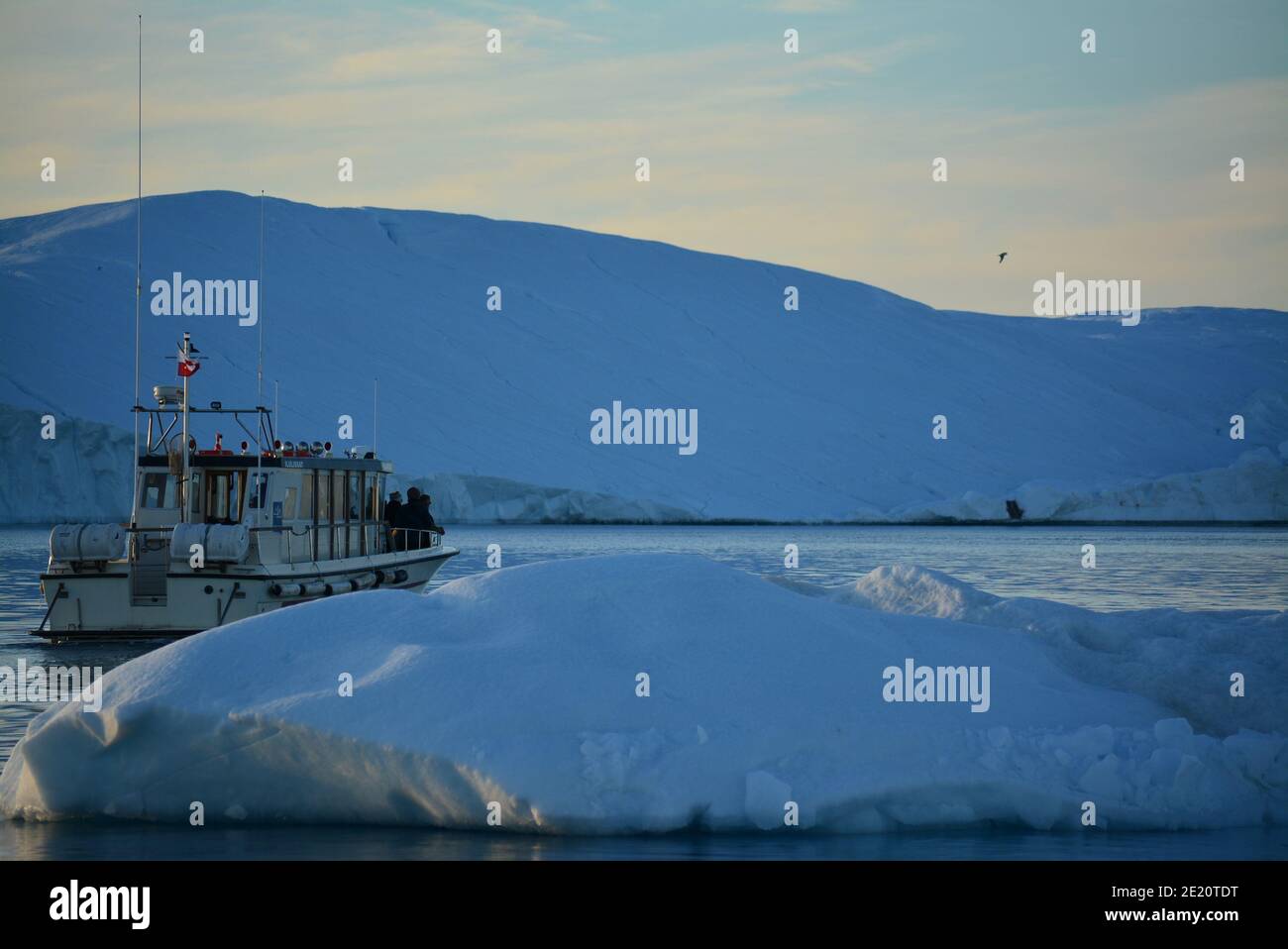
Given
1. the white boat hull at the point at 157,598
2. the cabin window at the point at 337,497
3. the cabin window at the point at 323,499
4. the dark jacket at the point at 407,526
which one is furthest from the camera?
the dark jacket at the point at 407,526

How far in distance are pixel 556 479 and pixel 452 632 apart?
44.1 m

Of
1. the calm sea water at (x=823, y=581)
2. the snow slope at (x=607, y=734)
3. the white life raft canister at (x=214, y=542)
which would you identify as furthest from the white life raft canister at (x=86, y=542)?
the snow slope at (x=607, y=734)

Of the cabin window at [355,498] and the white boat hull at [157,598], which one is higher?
the cabin window at [355,498]

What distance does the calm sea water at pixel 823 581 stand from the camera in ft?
23.4

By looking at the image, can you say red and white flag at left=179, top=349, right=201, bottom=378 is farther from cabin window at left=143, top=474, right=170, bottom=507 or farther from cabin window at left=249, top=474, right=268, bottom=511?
cabin window at left=143, top=474, right=170, bottom=507

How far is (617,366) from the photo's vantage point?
62.9 metres

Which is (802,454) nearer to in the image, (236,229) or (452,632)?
(236,229)

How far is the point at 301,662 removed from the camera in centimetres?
819

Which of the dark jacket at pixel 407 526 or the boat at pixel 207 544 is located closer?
the boat at pixel 207 544

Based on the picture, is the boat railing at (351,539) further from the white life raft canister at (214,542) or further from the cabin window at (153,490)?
the cabin window at (153,490)

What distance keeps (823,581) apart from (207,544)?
30.8ft

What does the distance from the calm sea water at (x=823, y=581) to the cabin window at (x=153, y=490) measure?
194 centimetres

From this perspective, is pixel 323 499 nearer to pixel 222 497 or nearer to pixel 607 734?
pixel 222 497

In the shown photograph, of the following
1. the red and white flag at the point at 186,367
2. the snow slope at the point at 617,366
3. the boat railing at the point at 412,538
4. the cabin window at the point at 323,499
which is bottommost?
the boat railing at the point at 412,538
